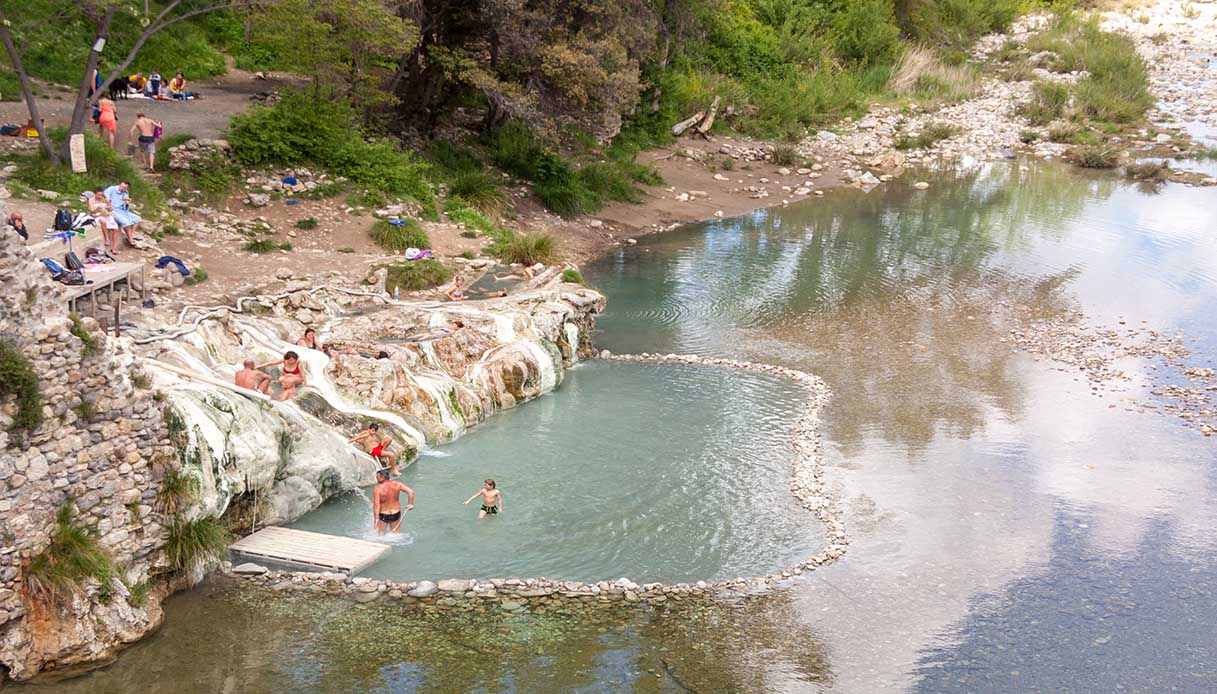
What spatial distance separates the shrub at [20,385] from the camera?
11.4 metres

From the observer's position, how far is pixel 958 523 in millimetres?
16078

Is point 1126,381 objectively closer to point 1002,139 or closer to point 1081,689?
point 1081,689

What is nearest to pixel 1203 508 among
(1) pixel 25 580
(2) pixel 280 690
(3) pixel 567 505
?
(3) pixel 567 505

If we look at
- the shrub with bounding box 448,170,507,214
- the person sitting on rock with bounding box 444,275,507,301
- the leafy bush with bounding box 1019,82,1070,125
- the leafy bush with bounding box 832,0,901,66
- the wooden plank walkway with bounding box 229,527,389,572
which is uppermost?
the leafy bush with bounding box 832,0,901,66

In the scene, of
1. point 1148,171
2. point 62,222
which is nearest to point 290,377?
point 62,222

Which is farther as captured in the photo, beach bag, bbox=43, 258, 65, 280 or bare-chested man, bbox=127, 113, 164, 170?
bare-chested man, bbox=127, 113, 164, 170

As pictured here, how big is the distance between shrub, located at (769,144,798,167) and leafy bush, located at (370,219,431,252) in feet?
70.6

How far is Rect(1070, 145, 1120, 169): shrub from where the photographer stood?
45031 mm

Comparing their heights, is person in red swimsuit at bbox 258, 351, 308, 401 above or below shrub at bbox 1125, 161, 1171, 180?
below

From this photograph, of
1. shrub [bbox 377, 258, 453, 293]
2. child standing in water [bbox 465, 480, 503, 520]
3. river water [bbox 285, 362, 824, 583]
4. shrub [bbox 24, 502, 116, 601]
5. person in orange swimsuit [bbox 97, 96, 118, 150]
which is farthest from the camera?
person in orange swimsuit [bbox 97, 96, 118, 150]

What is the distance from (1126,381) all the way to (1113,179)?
24338mm

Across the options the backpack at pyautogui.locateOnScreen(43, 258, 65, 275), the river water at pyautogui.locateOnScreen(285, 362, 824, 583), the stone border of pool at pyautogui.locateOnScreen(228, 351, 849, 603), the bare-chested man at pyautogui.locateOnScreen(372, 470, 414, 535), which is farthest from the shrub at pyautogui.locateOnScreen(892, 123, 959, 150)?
the backpack at pyautogui.locateOnScreen(43, 258, 65, 275)

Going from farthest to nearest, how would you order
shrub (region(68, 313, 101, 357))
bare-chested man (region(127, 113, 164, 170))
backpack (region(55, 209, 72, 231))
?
bare-chested man (region(127, 113, 164, 170))
backpack (region(55, 209, 72, 231))
shrub (region(68, 313, 101, 357))

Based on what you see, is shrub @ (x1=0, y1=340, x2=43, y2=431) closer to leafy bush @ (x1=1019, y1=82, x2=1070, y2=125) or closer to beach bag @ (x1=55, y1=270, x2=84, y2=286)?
beach bag @ (x1=55, y1=270, x2=84, y2=286)
